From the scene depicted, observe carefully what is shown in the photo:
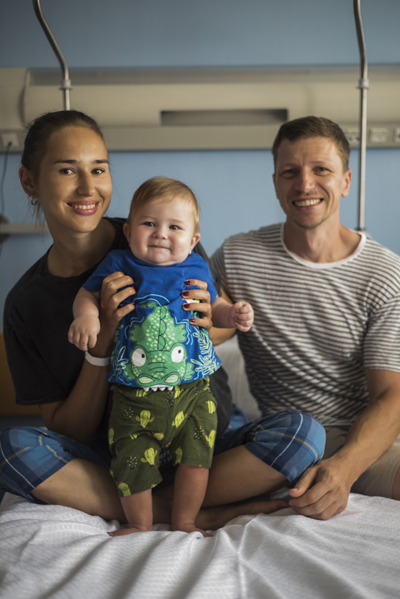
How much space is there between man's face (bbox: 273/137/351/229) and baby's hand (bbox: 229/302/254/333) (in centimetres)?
46

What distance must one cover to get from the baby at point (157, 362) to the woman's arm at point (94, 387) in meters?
0.03

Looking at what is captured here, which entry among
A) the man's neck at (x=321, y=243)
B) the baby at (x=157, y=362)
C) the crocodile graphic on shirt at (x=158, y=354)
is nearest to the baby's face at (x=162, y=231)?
the baby at (x=157, y=362)

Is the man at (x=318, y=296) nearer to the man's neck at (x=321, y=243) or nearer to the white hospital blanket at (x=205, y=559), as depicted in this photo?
the man's neck at (x=321, y=243)

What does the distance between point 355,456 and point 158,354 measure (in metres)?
0.57

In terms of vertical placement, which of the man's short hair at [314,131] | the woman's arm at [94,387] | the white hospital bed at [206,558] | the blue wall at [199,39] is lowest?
the white hospital bed at [206,558]

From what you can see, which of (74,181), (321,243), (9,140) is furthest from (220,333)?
(9,140)

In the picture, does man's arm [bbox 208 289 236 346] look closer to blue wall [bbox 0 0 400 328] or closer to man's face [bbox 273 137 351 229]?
man's face [bbox 273 137 351 229]

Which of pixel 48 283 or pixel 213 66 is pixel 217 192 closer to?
pixel 213 66

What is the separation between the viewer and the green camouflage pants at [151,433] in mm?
1134

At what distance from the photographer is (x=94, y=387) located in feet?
4.22

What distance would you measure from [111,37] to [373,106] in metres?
1.39

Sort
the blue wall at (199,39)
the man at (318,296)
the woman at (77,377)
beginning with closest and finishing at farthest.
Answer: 1. the woman at (77,377)
2. the man at (318,296)
3. the blue wall at (199,39)

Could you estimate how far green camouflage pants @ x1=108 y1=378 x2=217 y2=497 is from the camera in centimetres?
113

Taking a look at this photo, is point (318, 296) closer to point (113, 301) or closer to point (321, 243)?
point (321, 243)
